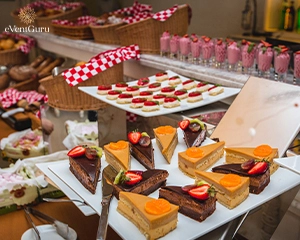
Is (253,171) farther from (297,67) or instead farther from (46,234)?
(297,67)

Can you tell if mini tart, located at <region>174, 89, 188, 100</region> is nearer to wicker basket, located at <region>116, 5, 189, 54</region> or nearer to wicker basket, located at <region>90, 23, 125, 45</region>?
wicker basket, located at <region>116, 5, 189, 54</region>

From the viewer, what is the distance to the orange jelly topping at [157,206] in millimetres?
737

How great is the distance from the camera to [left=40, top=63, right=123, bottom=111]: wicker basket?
1757 mm

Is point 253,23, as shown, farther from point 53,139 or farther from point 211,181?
point 211,181

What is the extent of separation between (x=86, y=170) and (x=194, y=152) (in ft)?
0.85

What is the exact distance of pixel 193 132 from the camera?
110 cm

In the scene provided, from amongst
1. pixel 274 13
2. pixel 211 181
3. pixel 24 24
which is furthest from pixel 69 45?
pixel 211 181

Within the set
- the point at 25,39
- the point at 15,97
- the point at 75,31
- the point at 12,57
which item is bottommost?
the point at 15,97

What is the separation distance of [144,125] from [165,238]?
26.0 inches

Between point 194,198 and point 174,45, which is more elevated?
point 174,45

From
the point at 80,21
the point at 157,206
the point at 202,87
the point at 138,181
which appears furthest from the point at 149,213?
the point at 80,21

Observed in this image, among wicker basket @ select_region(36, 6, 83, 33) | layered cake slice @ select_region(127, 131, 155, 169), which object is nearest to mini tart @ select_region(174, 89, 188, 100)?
layered cake slice @ select_region(127, 131, 155, 169)

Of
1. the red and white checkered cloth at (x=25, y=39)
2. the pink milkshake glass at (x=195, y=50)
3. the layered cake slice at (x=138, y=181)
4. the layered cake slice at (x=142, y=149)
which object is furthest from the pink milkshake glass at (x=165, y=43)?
the red and white checkered cloth at (x=25, y=39)

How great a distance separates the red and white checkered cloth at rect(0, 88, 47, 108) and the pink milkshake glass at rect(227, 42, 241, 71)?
1239 mm
